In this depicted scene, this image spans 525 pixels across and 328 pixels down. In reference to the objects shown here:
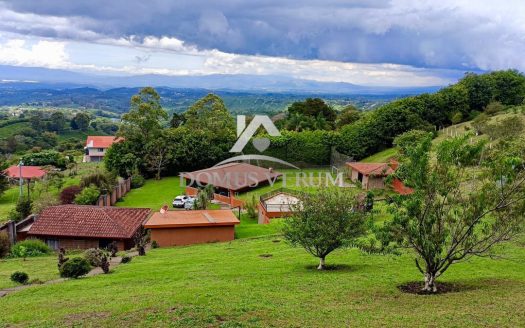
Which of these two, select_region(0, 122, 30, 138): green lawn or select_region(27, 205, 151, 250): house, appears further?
select_region(0, 122, 30, 138): green lawn

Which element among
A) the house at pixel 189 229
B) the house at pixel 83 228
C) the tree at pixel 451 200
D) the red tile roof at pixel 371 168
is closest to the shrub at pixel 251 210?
the house at pixel 189 229

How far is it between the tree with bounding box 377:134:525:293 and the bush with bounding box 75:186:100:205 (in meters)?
32.6

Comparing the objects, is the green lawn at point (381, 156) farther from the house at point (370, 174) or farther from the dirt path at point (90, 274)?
the dirt path at point (90, 274)

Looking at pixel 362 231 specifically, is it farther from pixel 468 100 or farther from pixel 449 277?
pixel 468 100

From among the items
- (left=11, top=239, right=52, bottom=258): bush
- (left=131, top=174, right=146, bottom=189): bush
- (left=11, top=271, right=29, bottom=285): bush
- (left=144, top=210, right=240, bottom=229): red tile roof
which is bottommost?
(left=131, top=174, right=146, bottom=189): bush

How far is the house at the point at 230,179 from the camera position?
47781mm

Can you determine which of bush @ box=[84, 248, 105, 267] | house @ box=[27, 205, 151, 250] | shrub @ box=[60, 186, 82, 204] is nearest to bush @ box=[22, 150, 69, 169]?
shrub @ box=[60, 186, 82, 204]

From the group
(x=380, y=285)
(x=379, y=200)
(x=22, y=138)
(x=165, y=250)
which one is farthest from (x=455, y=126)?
(x=22, y=138)

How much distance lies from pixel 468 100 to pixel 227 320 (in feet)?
224

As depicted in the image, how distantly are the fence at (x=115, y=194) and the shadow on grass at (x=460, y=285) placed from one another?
32.5 m

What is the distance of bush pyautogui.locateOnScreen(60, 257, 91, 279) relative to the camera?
2086cm

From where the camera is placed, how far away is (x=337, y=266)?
2039 centimetres

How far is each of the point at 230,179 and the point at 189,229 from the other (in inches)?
724

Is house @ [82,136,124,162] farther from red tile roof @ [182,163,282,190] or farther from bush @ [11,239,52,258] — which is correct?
bush @ [11,239,52,258]
